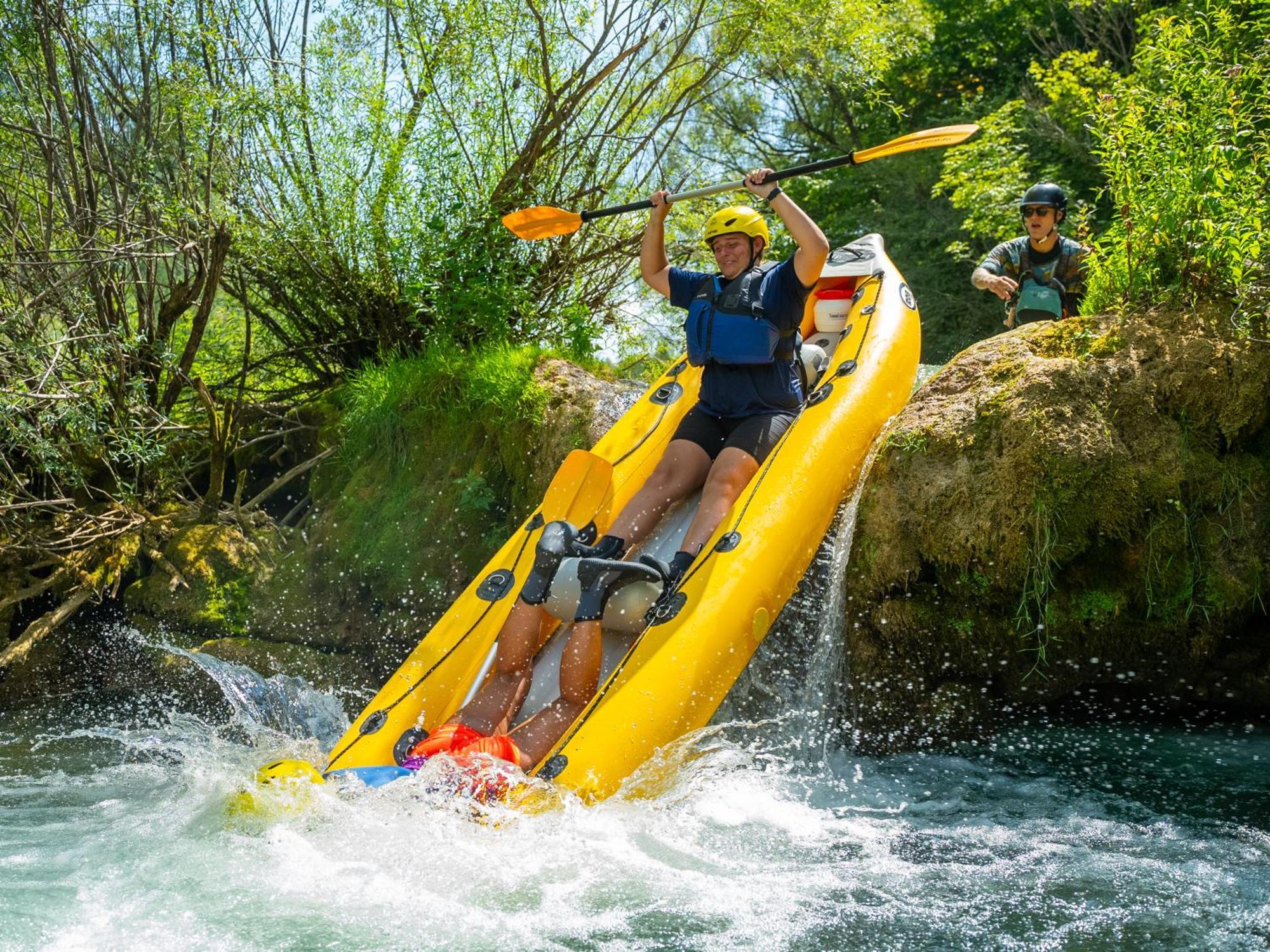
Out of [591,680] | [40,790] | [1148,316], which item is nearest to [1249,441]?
[1148,316]

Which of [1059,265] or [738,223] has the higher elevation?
[738,223]

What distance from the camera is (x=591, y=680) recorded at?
3.50 metres

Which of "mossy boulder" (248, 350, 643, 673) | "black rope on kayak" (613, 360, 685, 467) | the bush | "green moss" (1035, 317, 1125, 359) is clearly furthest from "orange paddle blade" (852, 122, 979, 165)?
"mossy boulder" (248, 350, 643, 673)

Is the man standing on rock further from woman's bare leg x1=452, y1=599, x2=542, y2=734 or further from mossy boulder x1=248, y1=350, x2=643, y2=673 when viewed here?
woman's bare leg x1=452, y1=599, x2=542, y2=734

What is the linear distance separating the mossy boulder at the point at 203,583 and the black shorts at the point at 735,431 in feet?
7.88

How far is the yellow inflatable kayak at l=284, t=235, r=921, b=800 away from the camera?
3.30 meters

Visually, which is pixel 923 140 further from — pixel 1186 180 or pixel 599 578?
pixel 599 578

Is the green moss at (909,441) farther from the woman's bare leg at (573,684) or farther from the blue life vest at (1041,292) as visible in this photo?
the woman's bare leg at (573,684)

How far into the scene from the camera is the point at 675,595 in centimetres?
365

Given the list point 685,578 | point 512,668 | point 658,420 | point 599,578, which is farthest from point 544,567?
point 658,420

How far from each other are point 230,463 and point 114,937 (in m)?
4.56

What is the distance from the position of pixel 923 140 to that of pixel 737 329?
1114 mm

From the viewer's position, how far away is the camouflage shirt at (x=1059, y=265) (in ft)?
15.1

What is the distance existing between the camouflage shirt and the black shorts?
128 centimetres
